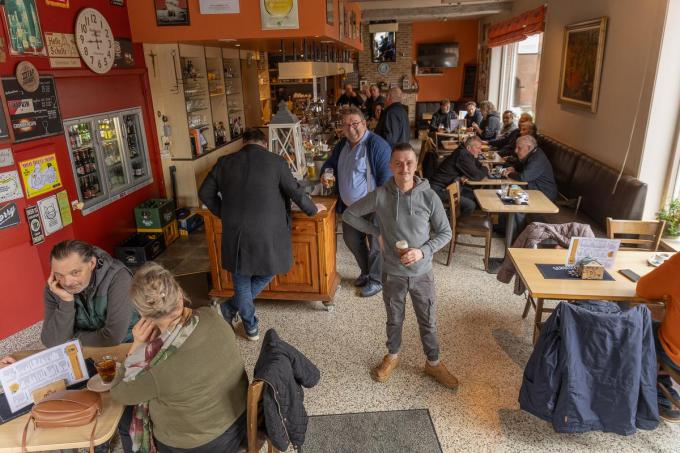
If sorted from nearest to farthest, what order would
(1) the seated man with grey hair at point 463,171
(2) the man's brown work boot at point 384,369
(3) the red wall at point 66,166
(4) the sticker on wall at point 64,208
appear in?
1. (2) the man's brown work boot at point 384,369
2. (3) the red wall at point 66,166
3. (4) the sticker on wall at point 64,208
4. (1) the seated man with grey hair at point 463,171

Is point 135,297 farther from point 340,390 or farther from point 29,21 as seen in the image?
point 29,21

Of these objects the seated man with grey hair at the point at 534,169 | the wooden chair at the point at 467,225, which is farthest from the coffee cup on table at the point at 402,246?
the seated man with grey hair at the point at 534,169

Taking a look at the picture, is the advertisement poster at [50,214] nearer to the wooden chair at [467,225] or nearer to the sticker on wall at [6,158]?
the sticker on wall at [6,158]

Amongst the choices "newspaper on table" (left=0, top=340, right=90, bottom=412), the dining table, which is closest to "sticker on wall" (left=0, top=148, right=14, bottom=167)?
"newspaper on table" (left=0, top=340, right=90, bottom=412)

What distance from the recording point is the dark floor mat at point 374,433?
105 inches

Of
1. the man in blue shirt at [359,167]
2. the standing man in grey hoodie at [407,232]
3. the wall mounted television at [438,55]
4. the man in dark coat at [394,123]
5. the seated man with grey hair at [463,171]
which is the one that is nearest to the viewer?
the standing man in grey hoodie at [407,232]

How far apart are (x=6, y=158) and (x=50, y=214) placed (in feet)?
2.06

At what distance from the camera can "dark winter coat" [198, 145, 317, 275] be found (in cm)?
330

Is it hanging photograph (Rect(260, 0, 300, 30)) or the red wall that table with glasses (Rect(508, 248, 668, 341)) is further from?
the red wall

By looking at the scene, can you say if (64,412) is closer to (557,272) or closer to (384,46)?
(557,272)

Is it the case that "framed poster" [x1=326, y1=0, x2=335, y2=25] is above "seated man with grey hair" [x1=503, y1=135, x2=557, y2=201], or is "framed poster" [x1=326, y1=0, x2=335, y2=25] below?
above

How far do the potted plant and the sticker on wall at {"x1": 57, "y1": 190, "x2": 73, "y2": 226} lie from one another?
5.39m

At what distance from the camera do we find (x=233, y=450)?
2016 millimetres

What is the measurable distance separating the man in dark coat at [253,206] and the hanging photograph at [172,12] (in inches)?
76.4
